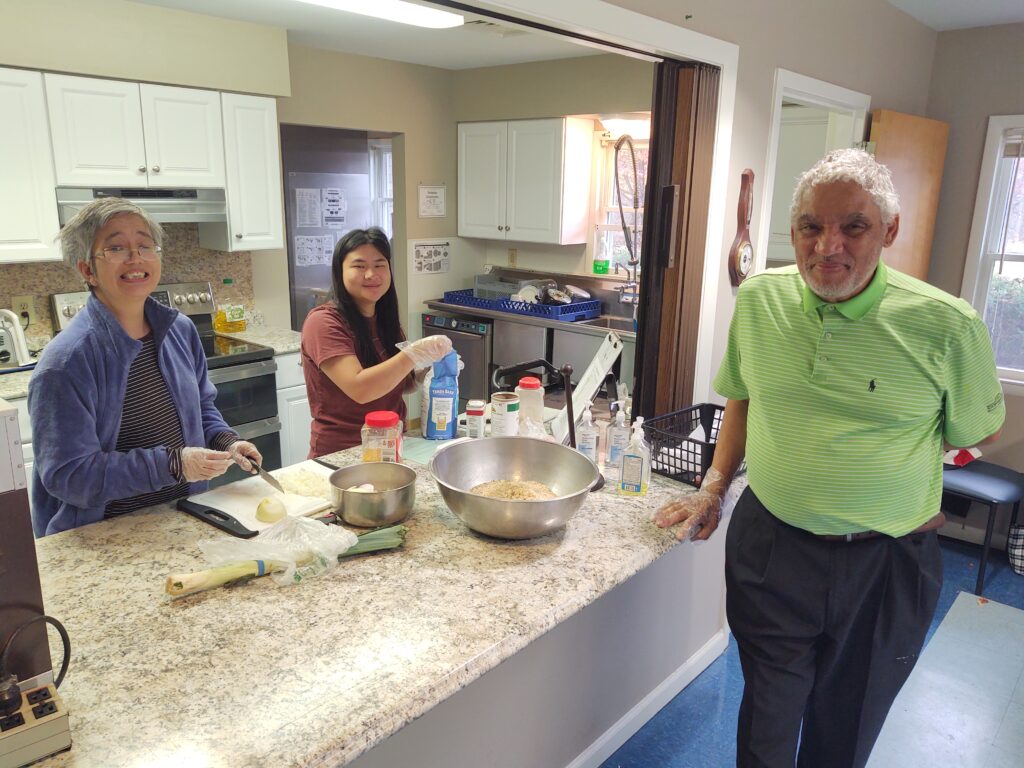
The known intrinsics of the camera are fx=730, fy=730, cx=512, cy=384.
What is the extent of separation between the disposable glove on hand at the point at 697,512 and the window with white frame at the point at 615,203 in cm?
319

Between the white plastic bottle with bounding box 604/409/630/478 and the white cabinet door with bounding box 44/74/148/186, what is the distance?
265 centimetres

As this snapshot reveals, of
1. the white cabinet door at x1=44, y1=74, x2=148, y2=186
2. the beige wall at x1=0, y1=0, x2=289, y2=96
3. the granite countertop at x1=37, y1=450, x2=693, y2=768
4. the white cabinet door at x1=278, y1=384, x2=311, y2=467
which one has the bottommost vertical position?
the white cabinet door at x1=278, y1=384, x2=311, y2=467

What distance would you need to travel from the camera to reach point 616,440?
2064mm

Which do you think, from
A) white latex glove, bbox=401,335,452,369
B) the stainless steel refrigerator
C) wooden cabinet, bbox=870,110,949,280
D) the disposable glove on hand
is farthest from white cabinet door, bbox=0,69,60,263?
wooden cabinet, bbox=870,110,949,280

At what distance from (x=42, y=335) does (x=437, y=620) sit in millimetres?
3142

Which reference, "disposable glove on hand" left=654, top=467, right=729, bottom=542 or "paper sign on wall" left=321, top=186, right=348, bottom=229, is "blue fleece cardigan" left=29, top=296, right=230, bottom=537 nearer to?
"disposable glove on hand" left=654, top=467, right=729, bottom=542

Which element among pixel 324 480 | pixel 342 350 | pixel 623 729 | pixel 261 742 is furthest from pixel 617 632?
pixel 261 742

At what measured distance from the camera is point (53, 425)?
154 centimetres

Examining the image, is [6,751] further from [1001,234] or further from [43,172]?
[1001,234]

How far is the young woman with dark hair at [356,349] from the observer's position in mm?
2100

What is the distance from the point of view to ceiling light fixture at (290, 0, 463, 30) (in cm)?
191

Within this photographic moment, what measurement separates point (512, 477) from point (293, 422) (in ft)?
7.67

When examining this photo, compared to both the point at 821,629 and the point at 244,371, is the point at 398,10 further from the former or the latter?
the point at 244,371

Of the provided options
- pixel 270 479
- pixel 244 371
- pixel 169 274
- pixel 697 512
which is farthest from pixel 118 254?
pixel 169 274
